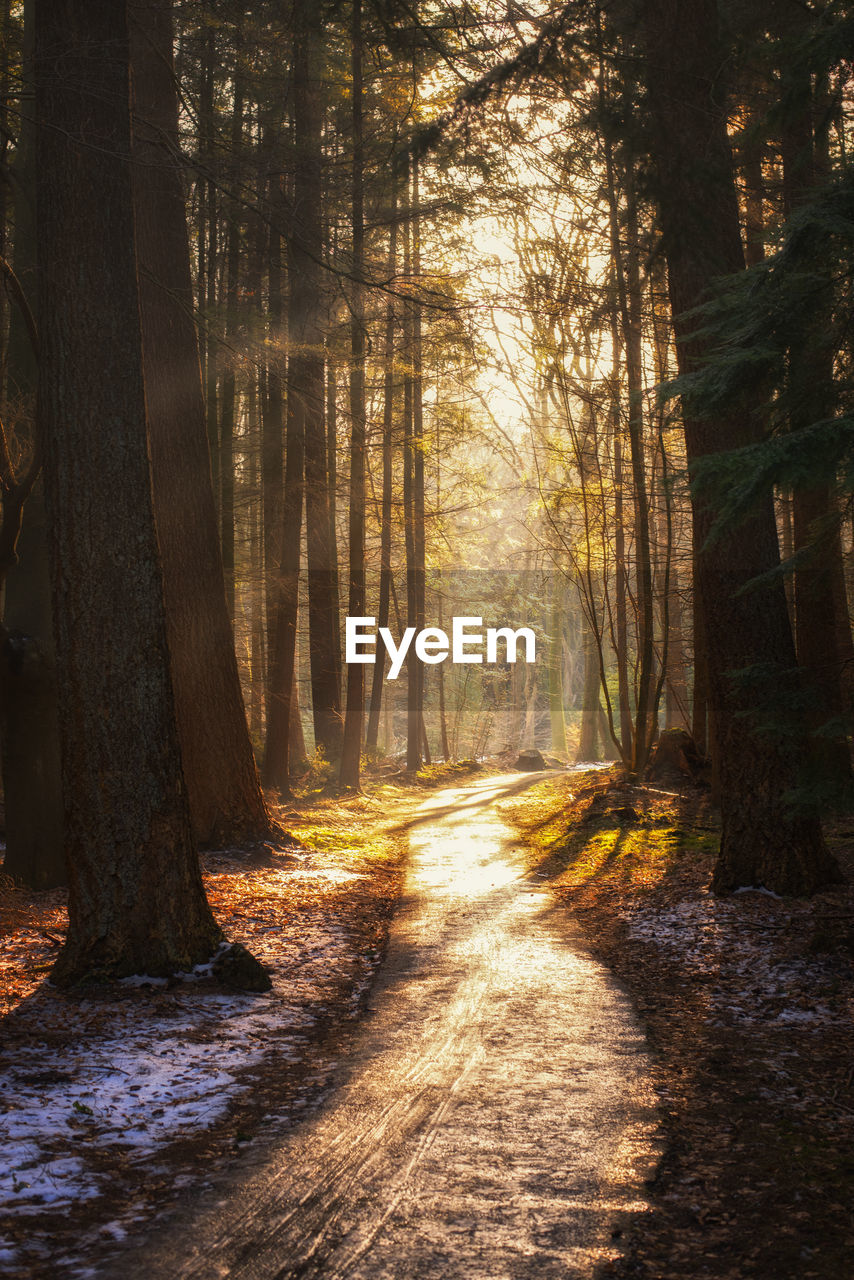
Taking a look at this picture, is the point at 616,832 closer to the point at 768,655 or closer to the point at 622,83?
the point at 768,655

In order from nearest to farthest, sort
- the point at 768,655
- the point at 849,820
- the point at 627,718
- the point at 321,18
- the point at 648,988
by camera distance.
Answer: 1. the point at 648,988
2. the point at 768,655
3. the point at 321,18
4. the point at 849,820
5. the point at 627,718

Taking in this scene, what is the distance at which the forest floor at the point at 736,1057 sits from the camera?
130 inches

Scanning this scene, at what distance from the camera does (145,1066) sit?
15.9 ft

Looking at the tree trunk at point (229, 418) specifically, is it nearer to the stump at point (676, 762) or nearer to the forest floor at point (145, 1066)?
the stump at point (676, 762)

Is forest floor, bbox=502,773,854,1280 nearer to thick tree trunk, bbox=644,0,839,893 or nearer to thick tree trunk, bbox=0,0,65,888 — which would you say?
thick tree trunk, bbox=644,0,839,893

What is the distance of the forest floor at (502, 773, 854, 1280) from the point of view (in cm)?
329

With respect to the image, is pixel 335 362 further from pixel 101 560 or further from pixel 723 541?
pixel 101 560

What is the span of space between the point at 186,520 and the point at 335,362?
617cm

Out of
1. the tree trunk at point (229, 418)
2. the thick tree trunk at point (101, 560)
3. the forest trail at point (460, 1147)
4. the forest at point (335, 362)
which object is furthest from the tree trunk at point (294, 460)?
the forest trail at point (460, 1147)

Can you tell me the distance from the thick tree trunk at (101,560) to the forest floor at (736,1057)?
344cm

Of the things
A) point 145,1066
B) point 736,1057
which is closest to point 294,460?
point 145,1066

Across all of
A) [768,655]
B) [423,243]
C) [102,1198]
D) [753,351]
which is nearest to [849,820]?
[768,655]

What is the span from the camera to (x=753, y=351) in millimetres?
5789

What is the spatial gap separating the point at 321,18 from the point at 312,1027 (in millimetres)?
9878
